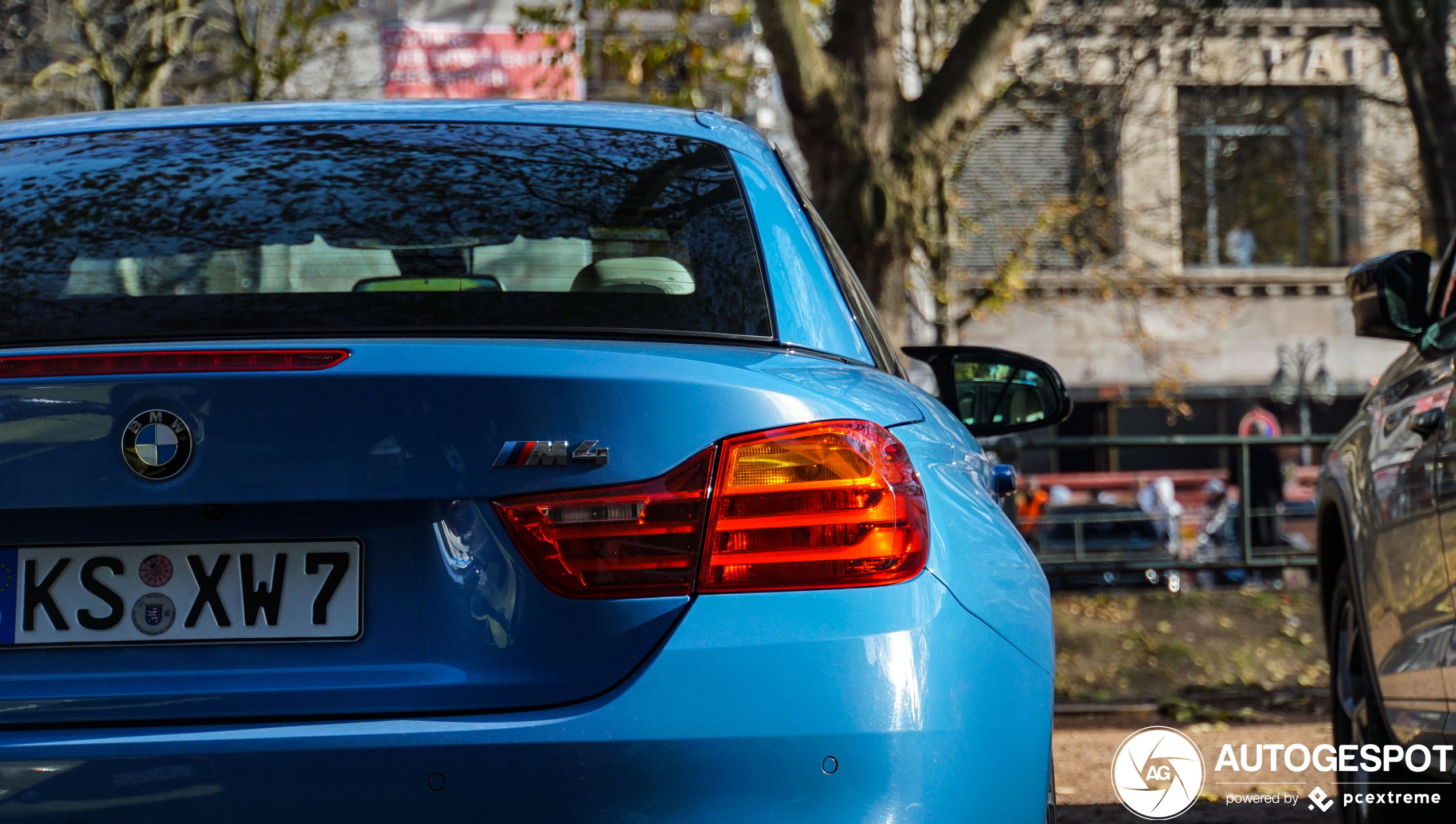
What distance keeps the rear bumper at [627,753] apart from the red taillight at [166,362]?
42 cm

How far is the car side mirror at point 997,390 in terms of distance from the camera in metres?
3.08

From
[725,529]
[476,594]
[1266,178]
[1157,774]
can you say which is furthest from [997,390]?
[1266,178]

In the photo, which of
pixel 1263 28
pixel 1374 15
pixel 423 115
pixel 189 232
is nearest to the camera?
pixel 189 232

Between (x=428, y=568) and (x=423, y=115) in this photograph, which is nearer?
(x=428, y=568)

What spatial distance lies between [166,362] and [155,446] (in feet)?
0.34

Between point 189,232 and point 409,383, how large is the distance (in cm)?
77

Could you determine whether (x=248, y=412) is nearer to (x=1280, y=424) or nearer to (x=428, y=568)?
(x=428, y=568)

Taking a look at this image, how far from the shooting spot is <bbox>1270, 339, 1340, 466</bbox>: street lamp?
2283cm

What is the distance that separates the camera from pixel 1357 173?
20547mm

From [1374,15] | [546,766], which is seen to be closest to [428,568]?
[546,766]

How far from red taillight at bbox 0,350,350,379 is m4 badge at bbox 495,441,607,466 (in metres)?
0.24

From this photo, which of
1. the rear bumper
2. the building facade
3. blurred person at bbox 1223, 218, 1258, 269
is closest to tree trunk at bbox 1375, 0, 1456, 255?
the building facade

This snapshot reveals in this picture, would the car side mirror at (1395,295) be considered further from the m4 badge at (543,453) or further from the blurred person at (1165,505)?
the blurred person at (1165,505)

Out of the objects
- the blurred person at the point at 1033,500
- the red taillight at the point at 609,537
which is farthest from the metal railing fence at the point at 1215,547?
the red taillight at the point at 609,537
